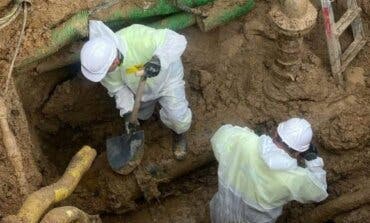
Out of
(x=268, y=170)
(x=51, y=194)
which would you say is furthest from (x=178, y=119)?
(x=51, y=194)

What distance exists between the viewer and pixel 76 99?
552 centimetres

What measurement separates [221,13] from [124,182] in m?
1.73

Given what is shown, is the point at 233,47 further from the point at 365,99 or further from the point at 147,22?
the point at 365,99

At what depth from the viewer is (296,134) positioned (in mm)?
4023

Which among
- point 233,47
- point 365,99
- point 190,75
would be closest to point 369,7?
point 365,99

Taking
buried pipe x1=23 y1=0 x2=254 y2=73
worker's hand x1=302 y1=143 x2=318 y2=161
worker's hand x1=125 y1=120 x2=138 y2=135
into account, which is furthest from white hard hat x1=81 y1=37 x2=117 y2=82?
worker's hand x1=302 y1=143 x2=318 y2=161

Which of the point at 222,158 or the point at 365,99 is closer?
the point at 222,158

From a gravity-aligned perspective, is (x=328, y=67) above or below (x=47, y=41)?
below

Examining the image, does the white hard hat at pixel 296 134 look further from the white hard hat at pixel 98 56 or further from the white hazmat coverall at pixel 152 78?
the white hard hat at pixel 98 56

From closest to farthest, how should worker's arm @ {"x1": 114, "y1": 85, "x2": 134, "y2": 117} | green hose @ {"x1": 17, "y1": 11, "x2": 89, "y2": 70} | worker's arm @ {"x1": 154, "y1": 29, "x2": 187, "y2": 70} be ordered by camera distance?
worker's arm @ {"x1": 154, "y1": 29, "x2": 187, "y2": 70} → green hose @ {"x1": 17, "y1": 11, "x2": 89, "y2": 70} → worker's arm @ {"x1": 114, "y1": 85, "x2": 134, "y2": 117}

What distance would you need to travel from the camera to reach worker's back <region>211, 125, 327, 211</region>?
409 cm

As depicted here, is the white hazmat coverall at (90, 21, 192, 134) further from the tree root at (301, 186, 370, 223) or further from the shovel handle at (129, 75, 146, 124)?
the tree root at (301, 186, 370, 223)

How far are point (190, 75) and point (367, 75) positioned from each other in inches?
Result: 63.0

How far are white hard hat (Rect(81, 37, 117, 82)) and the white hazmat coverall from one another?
15 centimetres
